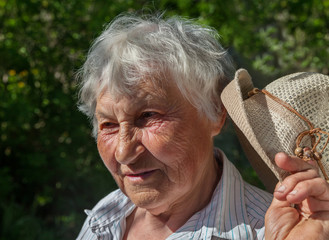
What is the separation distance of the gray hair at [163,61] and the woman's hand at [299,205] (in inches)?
24.6

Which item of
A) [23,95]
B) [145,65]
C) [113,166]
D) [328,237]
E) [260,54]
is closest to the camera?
[328,237]

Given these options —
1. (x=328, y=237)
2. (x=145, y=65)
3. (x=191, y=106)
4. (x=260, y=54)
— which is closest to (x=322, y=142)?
(x=328, y=237)

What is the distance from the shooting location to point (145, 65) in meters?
2.05

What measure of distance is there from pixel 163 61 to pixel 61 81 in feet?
9.45

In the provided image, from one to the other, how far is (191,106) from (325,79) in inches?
23.8

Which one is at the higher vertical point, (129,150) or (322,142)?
(129,150)

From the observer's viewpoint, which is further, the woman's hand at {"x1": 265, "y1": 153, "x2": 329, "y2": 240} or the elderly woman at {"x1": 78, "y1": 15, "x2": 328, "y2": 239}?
the elderly woman at {"x1": 78, "y1": 15, "x2": 328, "y2": 239}

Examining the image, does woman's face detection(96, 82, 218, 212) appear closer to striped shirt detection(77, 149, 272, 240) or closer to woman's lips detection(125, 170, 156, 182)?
woman's lips detection(125, 170, 156, 182)

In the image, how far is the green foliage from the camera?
4.36 meters

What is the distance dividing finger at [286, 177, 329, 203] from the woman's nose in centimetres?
75

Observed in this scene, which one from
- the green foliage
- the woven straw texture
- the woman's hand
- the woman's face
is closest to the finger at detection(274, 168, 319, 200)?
the woman's hand

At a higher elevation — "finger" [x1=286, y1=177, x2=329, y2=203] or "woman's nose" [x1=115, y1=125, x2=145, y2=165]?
"woman's nose" [x1=115, y1=125, x2=145, y2=165]

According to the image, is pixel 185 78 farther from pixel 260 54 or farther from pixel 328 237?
pixel 260 54

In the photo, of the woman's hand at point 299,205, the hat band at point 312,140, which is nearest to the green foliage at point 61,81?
the hat band at point 312,140
